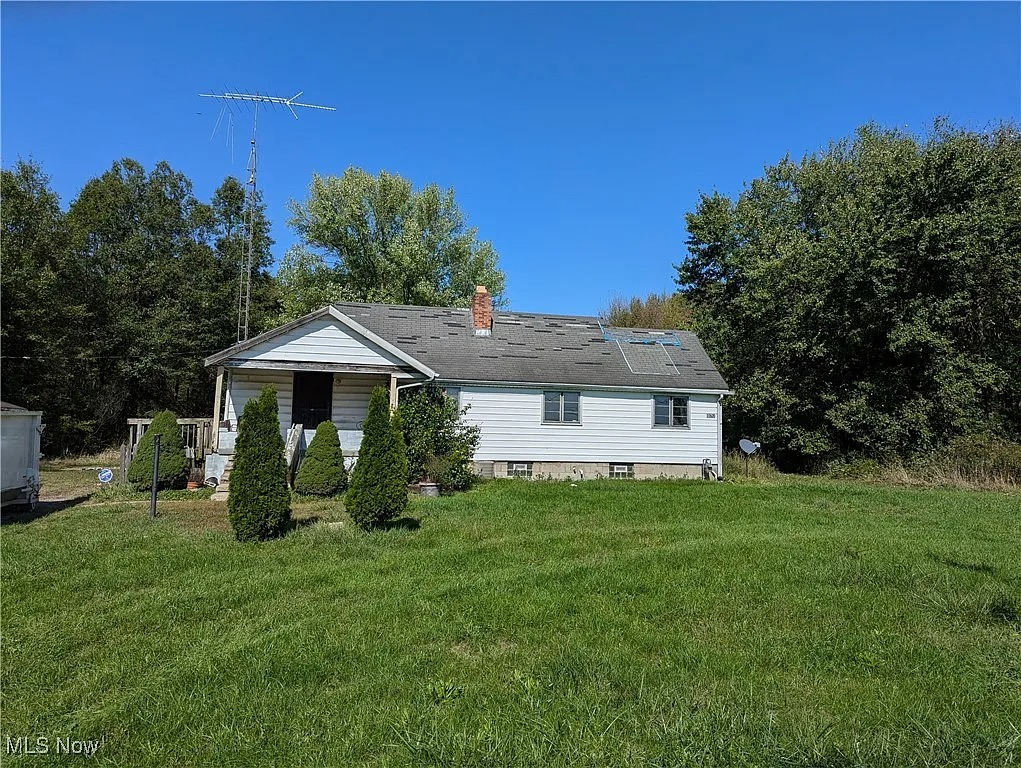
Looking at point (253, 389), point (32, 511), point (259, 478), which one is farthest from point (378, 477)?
point (253, 389)

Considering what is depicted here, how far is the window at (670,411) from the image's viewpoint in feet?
60.2

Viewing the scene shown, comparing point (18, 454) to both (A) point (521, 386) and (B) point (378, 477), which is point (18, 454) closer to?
(B) point (378, 477)

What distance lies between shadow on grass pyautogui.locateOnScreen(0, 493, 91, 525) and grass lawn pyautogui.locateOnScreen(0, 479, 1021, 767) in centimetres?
130

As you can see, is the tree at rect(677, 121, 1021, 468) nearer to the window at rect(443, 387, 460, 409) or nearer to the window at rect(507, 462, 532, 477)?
the window at rect(507, 462, 532, 477)

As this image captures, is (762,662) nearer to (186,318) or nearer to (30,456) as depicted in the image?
(30,456)

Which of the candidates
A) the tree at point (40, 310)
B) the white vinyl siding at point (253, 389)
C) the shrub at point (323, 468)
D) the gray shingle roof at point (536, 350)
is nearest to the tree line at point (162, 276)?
the tree at point (40, 310)

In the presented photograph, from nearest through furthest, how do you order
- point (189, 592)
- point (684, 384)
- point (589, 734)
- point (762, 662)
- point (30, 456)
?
point (589, 734) → point (762, 662) → point (189, 592) → point (30, 456) → point (684, 384)

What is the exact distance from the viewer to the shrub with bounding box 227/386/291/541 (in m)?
7.93

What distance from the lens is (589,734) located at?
3293 millimetres

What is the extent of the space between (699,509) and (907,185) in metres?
15.0

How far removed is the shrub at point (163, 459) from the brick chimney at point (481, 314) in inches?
349

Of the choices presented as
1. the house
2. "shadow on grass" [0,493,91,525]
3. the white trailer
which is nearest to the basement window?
the house

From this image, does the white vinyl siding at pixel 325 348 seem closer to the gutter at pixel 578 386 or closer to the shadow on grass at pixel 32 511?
the gutter at pixel 578 386

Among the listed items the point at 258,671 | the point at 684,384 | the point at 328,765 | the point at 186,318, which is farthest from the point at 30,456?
the point at 186,318
